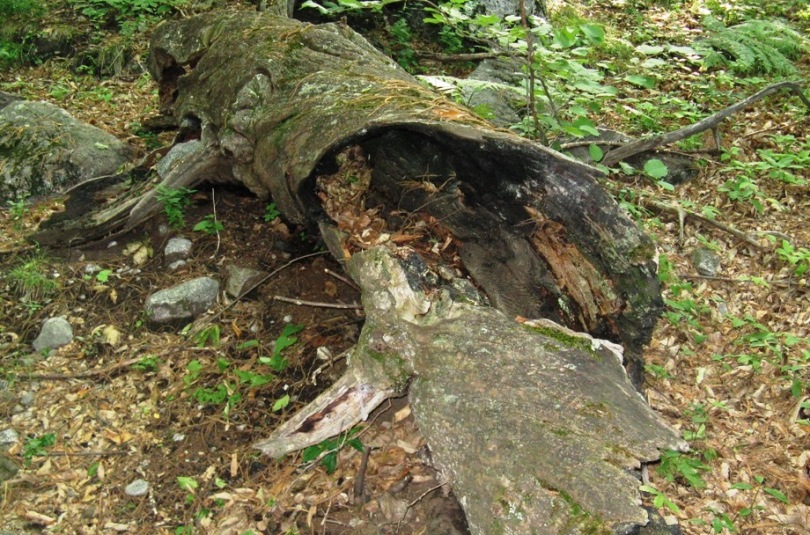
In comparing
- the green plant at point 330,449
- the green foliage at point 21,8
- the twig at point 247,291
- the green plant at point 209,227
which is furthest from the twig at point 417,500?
the green foliage at point 21,8

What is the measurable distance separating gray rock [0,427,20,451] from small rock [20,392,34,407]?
20cm

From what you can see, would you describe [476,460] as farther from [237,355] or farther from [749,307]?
[749,307]

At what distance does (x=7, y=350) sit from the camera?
424cm

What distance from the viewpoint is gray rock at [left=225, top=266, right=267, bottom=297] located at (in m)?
4.47

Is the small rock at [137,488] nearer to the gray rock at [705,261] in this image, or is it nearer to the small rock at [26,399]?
the small rock at [26,399]

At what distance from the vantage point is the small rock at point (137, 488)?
346 cm

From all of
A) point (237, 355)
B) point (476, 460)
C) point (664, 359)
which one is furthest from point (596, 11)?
point (476, 460)

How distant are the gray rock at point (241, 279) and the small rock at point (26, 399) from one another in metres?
1.46

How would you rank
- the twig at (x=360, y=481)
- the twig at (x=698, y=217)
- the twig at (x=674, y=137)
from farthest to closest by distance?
the twig at (x=674, y=137) → the twig at (x=698, y=217) → the twig at (x=360, y=481)

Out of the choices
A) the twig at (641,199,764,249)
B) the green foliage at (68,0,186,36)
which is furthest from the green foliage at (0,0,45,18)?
the twig at (641,199,764,249)

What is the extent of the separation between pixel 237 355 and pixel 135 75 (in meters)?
5.13

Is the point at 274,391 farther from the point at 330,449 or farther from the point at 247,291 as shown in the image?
the point at 247,291

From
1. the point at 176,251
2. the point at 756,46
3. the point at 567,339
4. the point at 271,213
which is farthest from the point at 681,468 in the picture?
the point at 756,46

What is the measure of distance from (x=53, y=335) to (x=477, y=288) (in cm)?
318
